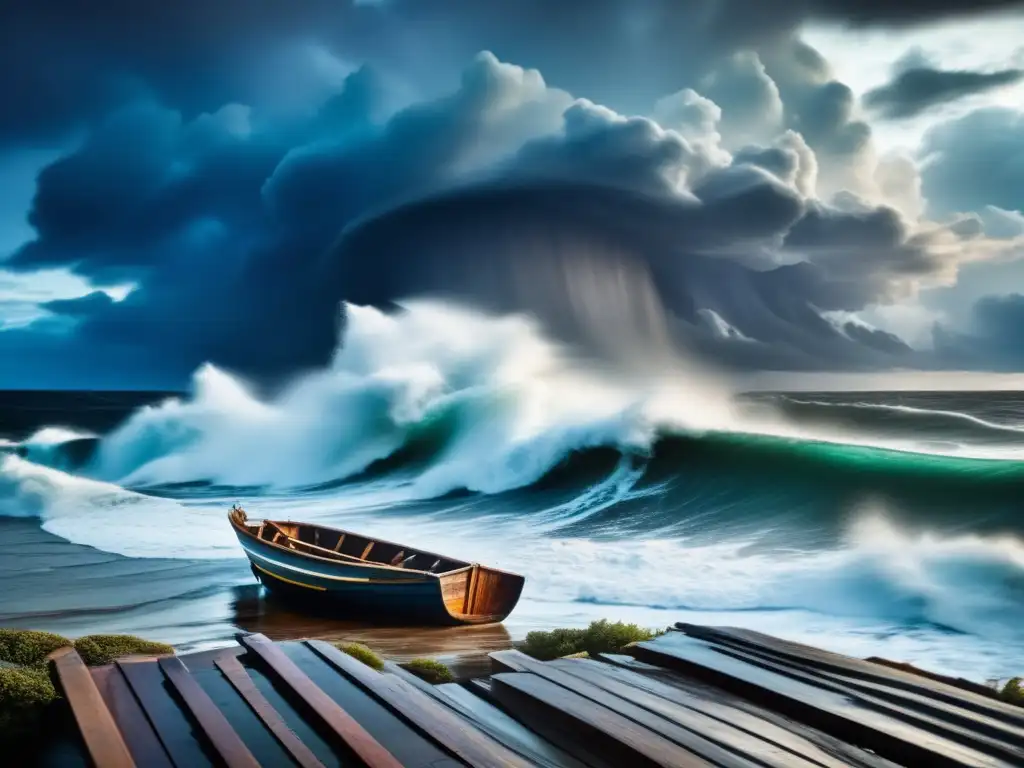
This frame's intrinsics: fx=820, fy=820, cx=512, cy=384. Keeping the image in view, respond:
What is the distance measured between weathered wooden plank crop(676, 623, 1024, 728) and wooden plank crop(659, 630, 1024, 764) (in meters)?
0.05

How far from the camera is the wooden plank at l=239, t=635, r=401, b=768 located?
5.25ft

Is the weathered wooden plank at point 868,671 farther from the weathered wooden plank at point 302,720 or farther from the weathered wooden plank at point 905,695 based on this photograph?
the weathered wooden plank at point 302,720

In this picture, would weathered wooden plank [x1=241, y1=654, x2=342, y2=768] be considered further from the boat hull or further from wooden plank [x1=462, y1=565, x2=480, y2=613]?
wooden plank [x1=462, y1=565, x2=480, y2=613]

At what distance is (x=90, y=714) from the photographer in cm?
171

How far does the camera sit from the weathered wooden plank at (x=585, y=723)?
1627mm

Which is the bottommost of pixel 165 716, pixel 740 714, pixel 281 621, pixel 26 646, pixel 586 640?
pixel 281 621

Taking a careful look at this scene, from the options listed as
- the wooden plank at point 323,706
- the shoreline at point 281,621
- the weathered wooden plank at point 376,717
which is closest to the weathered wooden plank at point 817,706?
the weathered wooden plank at point 376,717

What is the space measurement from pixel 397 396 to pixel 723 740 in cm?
2584

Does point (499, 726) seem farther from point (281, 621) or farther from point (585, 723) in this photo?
point (281, 621)

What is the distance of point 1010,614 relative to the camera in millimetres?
8703

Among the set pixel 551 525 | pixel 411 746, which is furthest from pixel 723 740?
pixel 551 525

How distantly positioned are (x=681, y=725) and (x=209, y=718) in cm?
103

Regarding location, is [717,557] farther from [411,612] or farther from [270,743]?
[270,743]

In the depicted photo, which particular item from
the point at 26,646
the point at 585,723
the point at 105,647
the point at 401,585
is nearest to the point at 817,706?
the point at 585,723
